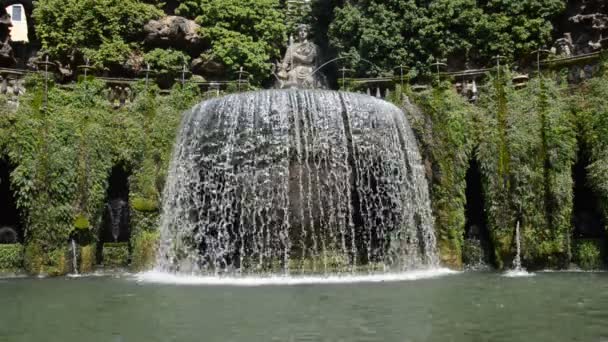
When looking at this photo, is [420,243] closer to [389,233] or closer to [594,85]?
[389,233]

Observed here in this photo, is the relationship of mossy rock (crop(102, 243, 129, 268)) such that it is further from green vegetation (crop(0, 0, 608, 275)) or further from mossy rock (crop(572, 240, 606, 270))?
mossy rock (crop(572, 240, 606, 270))

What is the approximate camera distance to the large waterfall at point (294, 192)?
13.1 m

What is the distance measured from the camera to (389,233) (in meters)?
13.9

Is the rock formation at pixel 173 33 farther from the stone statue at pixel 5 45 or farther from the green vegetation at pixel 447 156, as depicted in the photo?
the green vegetation at pixel 447 156

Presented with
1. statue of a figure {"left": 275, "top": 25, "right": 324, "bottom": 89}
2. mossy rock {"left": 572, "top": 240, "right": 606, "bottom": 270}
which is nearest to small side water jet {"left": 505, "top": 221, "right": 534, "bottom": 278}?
mossy rock {"left": 572, "top": 240, "right": 606, "bottom": 270}

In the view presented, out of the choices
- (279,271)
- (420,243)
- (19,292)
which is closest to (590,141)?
(420,243)

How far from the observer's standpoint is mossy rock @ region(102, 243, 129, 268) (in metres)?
15.5

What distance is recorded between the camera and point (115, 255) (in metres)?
15.6

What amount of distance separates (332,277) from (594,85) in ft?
27.5

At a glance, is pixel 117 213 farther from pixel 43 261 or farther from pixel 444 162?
pixel 444 162

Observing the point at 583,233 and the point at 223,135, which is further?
the point at 583,233

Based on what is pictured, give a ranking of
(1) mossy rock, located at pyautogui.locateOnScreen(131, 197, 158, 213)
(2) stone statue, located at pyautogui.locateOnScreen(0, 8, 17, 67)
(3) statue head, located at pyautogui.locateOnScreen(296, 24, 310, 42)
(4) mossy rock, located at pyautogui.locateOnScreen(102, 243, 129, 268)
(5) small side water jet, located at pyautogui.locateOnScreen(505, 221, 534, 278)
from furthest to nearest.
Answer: (3) statue head, located at pyautogui.locateOnScreen(296, 24, 310, 42), (2) stone statue, located at pyautogui.locateOnScreen(0, 8, 17, 67), (4) mossy rock, located at pyautogui.locateOnScreen(102, 243, 129, 268), (1) mossy rock, located at pyautogui.locateOnScreen(131, 197, 158, 213), (5) small side water jet, located at pyautogui.locateOnScreen(505, 221, 534, 278)

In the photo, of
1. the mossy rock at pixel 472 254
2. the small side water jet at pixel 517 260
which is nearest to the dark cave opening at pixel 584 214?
the small side water jet at pixel 517 260

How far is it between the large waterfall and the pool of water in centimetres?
235
